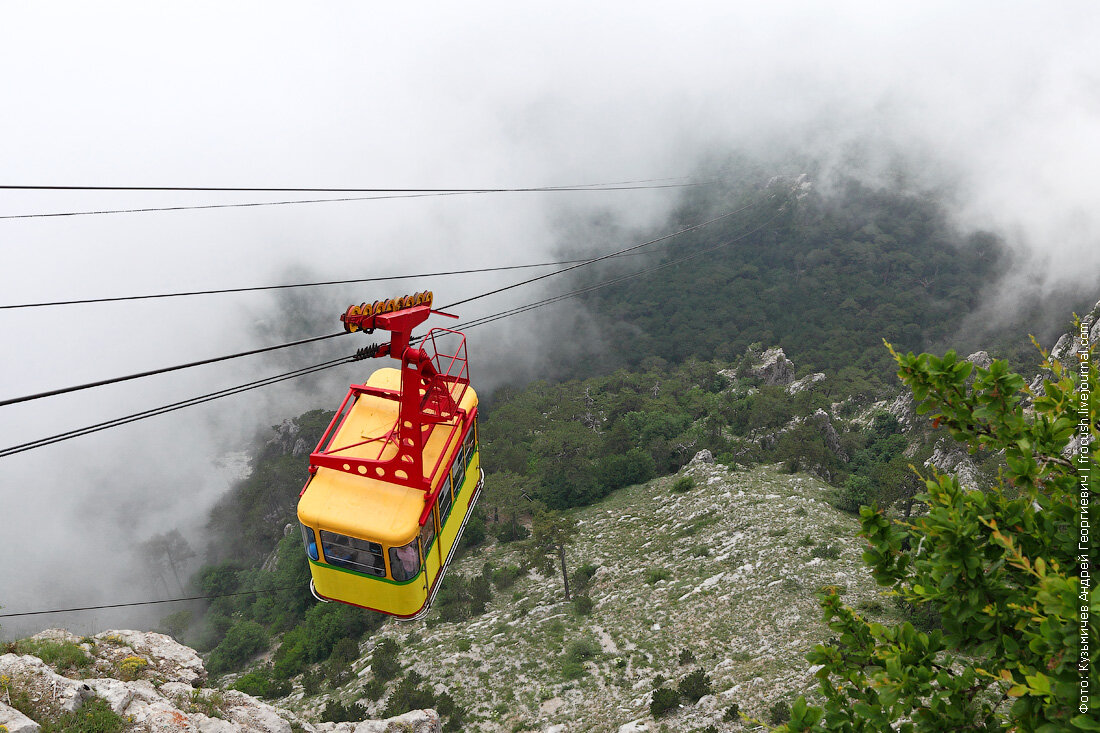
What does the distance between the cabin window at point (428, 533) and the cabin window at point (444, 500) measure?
39 centimetres

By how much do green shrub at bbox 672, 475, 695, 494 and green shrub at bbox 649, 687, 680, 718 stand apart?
2135 cm

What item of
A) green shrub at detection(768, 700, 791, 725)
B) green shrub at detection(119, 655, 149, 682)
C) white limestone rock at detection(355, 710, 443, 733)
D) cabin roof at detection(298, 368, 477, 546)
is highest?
cabin roof at detection(298, 368, 477, 546)

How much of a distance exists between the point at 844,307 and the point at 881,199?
173 feet

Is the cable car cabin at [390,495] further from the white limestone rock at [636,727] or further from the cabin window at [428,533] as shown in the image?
the white limestone rock at [636,727]

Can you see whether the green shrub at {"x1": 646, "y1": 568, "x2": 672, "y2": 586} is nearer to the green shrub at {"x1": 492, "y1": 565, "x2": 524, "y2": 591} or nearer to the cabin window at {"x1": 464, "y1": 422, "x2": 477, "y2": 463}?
the green shrub at {"x1": 492, "y1": 565, "x2": 524, "y2": 591}

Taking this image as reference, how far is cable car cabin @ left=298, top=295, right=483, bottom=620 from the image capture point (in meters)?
12.6

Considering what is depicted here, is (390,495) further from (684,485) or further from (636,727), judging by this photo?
(684,485)

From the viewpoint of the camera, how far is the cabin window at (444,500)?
1395 cm

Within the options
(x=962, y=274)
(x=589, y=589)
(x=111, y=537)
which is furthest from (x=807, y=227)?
(x=111, y=537)

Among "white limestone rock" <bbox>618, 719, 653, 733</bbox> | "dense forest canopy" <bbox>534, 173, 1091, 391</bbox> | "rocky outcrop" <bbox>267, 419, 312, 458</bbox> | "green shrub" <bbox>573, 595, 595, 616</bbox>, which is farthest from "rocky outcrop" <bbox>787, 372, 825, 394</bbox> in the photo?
"rocky outcrop" <bbox>267, 419, 312, 458</bbox>

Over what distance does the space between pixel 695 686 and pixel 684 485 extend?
70.7 ft

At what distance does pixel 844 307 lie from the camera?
10175 centimetres

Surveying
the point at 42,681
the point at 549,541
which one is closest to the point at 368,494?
the point at 42,681

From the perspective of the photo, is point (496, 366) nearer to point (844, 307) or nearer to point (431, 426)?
point (844, 307)
